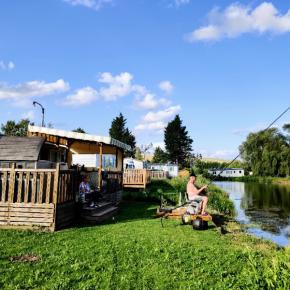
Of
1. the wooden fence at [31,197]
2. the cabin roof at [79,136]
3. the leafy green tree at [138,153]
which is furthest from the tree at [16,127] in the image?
the wooden fence at [31,197]

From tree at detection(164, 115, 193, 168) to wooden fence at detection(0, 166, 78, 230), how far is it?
7980 centimetres

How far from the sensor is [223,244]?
32.4 ft

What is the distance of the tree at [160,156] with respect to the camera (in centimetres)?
9239

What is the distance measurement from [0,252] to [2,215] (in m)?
3.25

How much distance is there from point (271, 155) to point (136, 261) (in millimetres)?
70633

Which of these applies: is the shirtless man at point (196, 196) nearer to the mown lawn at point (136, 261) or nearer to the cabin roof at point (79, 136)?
the mown lawn at point (136, 261)

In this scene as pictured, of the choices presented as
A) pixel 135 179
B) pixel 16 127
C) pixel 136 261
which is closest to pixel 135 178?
pixel 135 179

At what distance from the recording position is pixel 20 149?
56.0 feet

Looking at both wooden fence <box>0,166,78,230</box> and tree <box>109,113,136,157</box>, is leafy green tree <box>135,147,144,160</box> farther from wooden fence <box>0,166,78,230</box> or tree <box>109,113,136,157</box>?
wooden fence <box>0,166,78,230</box>

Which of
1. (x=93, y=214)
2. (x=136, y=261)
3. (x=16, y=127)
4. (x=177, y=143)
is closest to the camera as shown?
(x=136, y=261)

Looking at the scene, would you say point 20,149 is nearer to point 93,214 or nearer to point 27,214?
point 93,214

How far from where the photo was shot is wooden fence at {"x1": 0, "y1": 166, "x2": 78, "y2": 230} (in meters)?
10.7

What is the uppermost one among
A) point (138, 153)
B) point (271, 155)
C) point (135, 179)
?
point (138, 153)

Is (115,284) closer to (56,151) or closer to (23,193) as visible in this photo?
(23,193)
